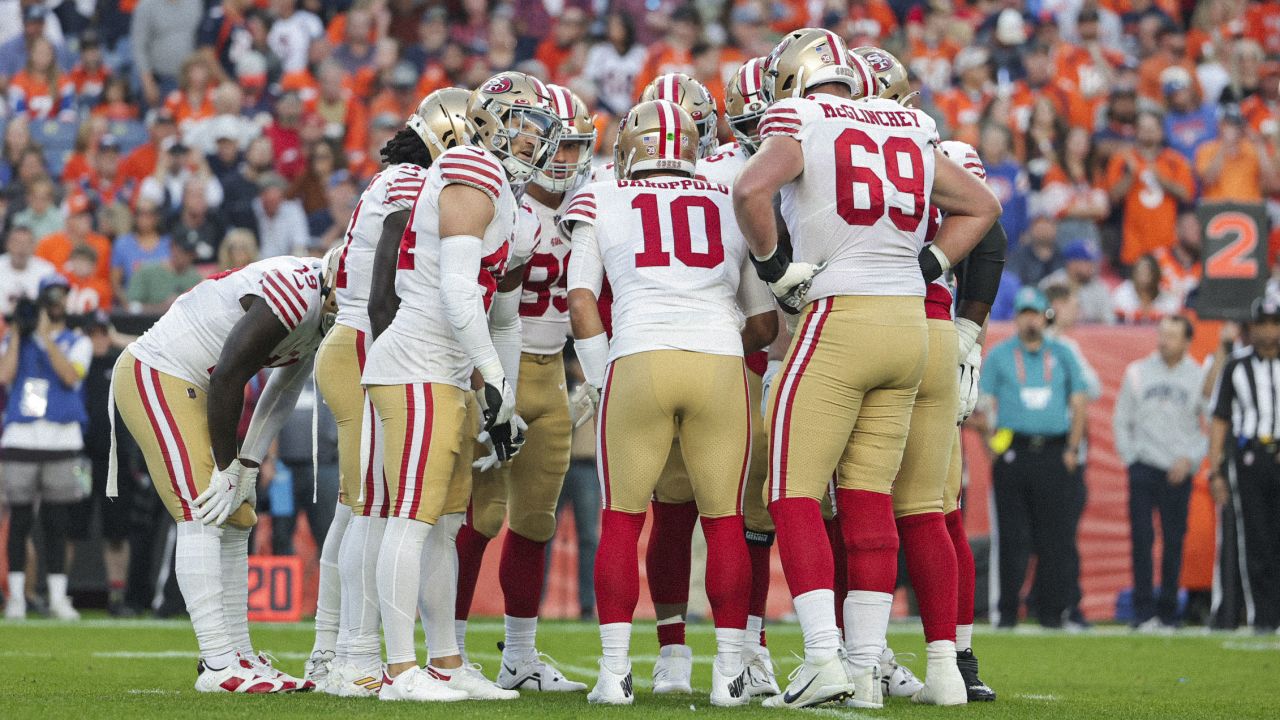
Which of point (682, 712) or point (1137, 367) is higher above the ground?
point (1137, 367)

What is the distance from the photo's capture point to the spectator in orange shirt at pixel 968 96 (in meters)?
16.2

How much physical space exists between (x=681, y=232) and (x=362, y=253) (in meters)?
1.30

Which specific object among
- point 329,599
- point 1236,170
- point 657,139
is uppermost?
point 1236,170

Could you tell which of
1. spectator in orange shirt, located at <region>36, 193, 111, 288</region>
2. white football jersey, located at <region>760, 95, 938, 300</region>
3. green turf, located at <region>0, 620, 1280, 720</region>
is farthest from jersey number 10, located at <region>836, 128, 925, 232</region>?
spectator in orange shirt, located at <region>36, 193, 111, 288</region>

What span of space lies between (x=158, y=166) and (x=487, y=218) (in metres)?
10.7

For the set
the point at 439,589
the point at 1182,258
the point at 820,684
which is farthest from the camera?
the point at 1182,258

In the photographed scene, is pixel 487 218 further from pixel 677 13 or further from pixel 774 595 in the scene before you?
pixel 677 13

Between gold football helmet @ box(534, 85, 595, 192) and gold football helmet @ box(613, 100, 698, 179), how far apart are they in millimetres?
532

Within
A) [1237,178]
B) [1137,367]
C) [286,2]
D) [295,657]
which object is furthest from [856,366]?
[286,2]

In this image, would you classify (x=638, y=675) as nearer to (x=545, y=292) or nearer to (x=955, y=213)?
(x=545, y=292)

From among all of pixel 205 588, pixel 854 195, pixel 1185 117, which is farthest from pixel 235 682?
pixel 1185 117

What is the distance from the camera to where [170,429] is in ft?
21.6

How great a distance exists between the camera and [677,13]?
56.4 ft

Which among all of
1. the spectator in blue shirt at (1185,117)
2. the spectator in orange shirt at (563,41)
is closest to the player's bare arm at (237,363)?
the spectator in orange shirt at (563,41)
